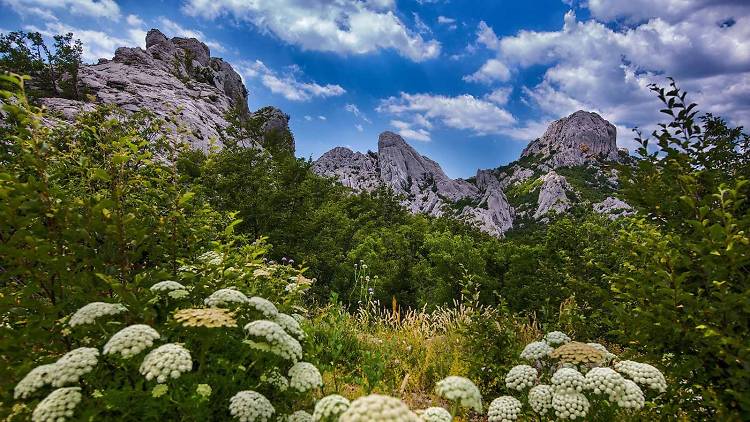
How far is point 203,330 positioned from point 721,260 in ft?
13.9

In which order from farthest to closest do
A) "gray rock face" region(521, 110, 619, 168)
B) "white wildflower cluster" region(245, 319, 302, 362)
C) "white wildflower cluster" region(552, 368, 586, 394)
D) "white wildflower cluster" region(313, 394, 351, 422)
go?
"gray rock face" region(521, 110, 619, 168), "white wildflower cluster" region(552, 368, 586, 394), "white wildflower cluster" region(245, 319, 302, 362), "white wildflower cluster" region(313, 394, 351, 422)

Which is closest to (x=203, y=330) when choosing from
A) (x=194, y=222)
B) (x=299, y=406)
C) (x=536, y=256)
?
(x=299, y=406)

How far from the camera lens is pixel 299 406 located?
399cm

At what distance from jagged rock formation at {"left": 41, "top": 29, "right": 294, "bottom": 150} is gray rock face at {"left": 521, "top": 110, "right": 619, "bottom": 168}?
13069 centimetres

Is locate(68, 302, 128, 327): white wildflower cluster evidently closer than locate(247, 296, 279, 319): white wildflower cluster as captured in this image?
Yes

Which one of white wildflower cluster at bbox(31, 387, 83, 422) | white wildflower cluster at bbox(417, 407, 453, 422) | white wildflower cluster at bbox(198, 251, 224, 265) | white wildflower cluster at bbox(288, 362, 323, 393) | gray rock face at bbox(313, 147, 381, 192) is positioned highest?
gray rock face at bbox(313, 147, 381, 192)

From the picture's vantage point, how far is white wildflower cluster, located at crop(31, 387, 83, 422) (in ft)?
7.22

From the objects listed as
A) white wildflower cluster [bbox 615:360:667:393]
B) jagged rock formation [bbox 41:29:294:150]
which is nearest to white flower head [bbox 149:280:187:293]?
white wildflower cluster [bbox 615:360:667:393]

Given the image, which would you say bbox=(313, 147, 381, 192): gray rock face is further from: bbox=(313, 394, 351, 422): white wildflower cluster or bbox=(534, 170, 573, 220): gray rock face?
bbox=(313, 394, 351, 422): white wildflower cluster

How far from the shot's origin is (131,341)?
2.37m

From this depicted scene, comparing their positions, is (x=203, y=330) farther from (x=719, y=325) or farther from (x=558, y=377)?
(x=719, y=325)

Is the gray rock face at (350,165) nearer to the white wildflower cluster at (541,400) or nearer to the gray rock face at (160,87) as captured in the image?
the gray rock face at (160,87)

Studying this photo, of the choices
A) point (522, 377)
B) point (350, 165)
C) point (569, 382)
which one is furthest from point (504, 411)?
point (350, 165)

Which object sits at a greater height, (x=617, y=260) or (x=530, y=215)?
(x=530, y=215)
